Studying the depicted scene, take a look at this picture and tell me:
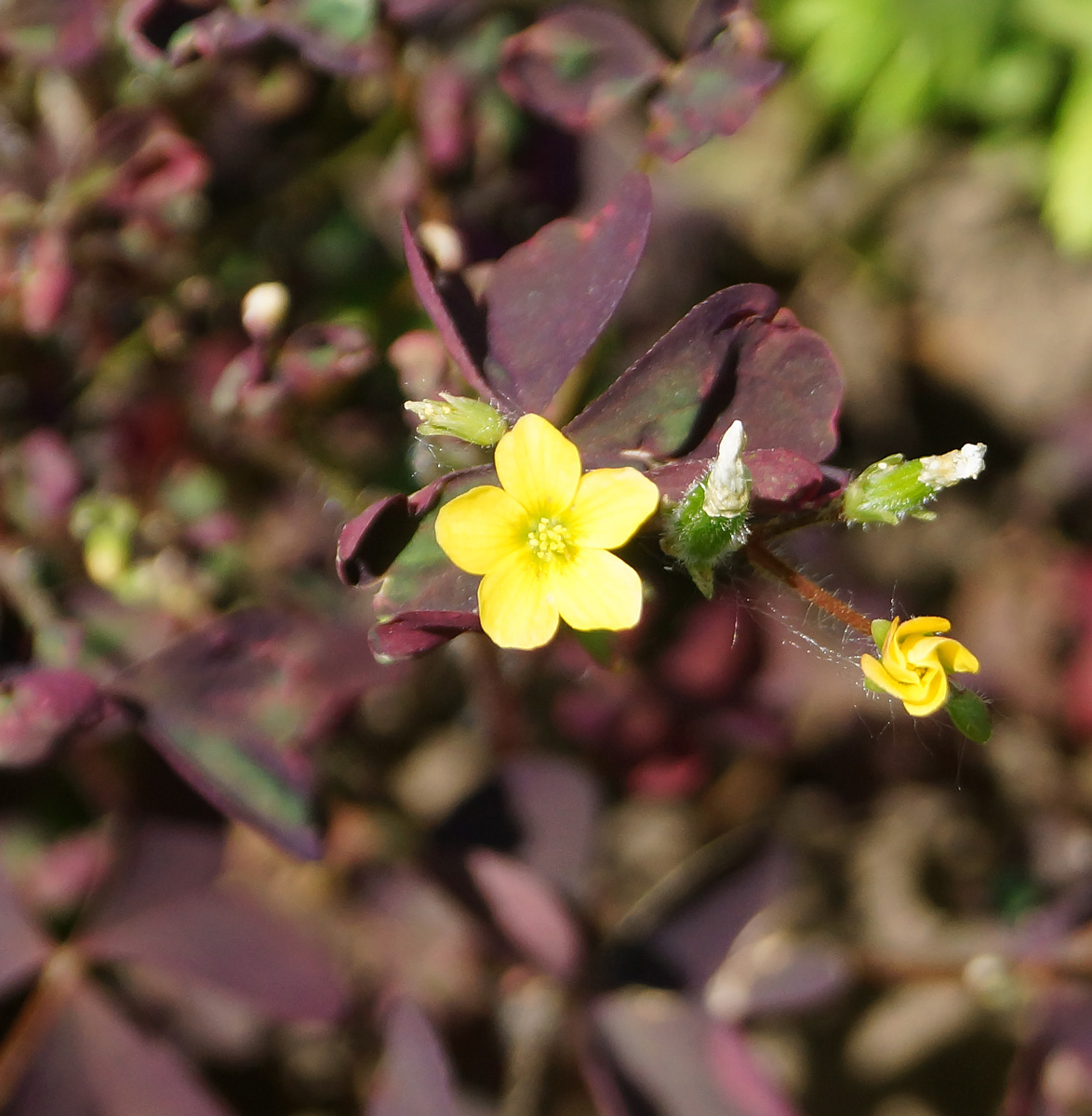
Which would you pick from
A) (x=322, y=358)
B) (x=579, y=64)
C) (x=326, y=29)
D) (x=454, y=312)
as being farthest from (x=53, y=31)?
(x=454, y=312)

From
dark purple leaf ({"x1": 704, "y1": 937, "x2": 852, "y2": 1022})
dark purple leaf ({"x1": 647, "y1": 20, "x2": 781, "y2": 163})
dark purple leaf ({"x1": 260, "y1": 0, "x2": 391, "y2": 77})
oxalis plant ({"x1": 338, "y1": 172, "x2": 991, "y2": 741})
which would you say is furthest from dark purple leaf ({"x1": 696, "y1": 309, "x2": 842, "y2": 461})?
dark purple leaf ({"x1": 704, "y1": 937, "x2": 852, "y2": 1022})

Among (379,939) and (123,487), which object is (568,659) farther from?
(123,487)

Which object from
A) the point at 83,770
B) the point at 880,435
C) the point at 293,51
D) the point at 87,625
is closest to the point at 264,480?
the point at 87,625

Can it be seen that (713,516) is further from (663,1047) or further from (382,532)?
(663,1047)

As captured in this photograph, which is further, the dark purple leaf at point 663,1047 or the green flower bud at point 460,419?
the dark purple leaf at point 663,1047

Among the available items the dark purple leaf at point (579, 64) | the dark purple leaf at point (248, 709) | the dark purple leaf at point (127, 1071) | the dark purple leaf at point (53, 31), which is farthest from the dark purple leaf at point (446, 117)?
the dark purple leaf at point (127, 1071)

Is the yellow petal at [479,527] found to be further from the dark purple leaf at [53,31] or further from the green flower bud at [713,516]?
the dark purple leaf at [53,31]
